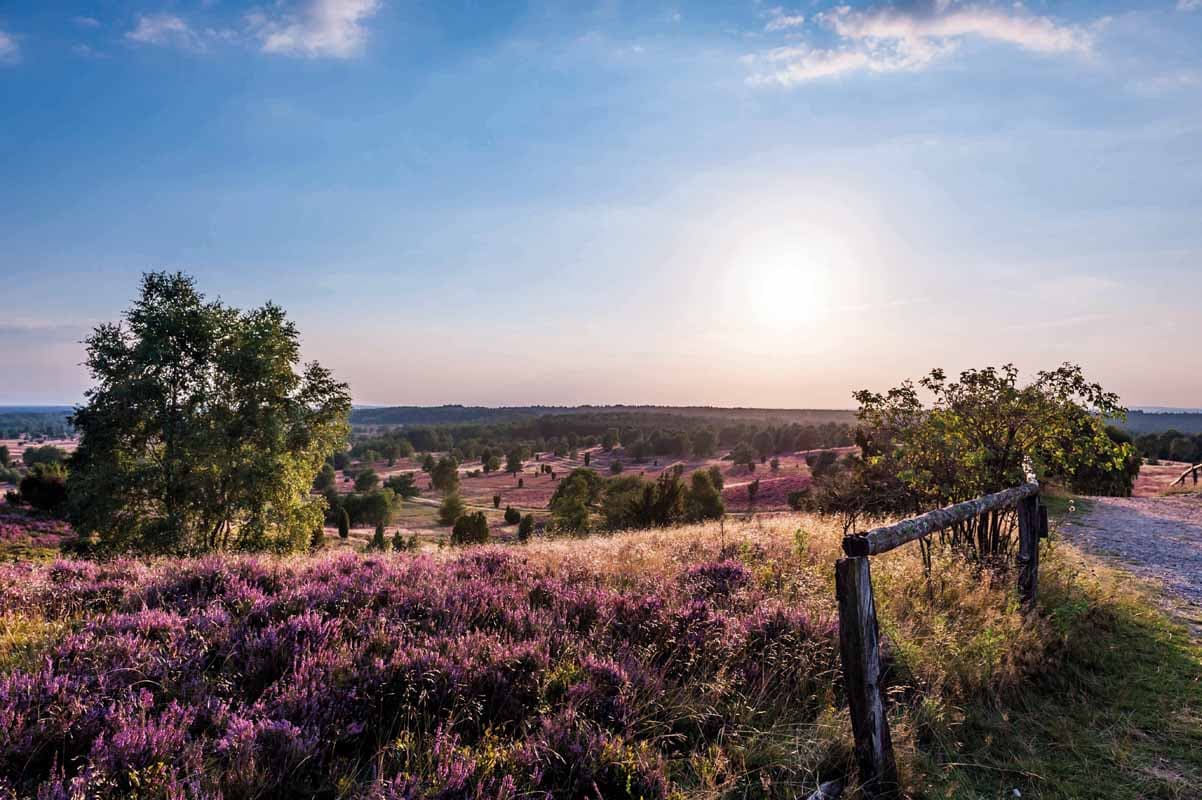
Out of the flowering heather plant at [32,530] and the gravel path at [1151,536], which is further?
the flowering heather plant at [32,530]

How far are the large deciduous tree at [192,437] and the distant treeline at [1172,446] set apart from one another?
77.8 metres

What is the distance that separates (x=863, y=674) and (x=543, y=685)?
222 cm

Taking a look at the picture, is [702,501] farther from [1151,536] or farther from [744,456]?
[744,456]

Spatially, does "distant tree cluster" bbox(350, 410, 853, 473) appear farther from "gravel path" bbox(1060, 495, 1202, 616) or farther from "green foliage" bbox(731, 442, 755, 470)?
"gravel path" bbox(1060, 495, 1202, 616)

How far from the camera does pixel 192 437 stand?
71.7ft

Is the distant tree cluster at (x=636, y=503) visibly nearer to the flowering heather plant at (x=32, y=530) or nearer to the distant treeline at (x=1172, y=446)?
the flowering heather plant at (x=32, y=530)

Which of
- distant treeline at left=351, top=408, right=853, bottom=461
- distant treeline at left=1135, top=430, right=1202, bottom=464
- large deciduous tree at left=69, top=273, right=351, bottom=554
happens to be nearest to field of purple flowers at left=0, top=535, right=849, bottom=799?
large deciduous tree at left=69, top=273, right=351, bottom=554

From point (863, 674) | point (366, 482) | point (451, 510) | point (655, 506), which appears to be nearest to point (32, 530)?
point (451, 510)

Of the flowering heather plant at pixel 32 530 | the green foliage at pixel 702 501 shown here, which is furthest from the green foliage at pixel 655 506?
the flowering heather plant at pixel 32 530

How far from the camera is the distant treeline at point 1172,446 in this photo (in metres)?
62.5

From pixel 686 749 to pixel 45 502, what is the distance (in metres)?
57.3

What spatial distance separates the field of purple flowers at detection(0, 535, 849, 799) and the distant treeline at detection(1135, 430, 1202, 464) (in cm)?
7762

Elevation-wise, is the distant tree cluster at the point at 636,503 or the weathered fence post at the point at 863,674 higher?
the weathered fence post at the point at 863,674

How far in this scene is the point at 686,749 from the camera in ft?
13.2
